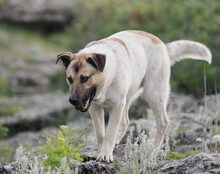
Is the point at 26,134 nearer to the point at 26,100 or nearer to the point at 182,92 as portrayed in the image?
the point at 26,100

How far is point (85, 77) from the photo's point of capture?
16.9ft

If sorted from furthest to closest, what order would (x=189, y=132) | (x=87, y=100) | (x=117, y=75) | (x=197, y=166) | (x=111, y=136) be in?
(x=189, y=132) < (x=117, y=75) < (x=111, y=136) < (x=87, y=100) < (x=197, y=166)

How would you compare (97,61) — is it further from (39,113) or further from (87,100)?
(39,113)

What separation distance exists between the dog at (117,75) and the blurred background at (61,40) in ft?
12.4

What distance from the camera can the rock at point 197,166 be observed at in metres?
4.51

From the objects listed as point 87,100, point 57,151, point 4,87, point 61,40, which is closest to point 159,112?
point 87,100

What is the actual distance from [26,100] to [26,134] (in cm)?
356

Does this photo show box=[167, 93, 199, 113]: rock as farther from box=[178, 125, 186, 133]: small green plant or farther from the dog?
the dog

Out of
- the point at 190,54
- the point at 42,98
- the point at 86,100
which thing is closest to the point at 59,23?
the point at 42,98

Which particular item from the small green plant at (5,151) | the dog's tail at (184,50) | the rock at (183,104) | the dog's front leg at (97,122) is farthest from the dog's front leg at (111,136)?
the rock at (183,104)

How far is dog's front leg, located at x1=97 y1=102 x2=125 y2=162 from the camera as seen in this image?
211 inches

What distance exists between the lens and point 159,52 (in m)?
6.73

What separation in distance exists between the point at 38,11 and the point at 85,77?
18.2 m

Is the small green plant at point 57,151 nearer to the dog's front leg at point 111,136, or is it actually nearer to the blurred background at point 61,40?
the dog's front leg at point 111,136
